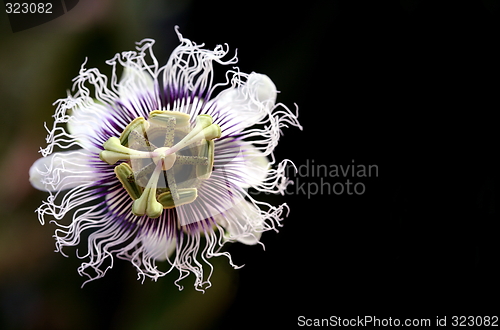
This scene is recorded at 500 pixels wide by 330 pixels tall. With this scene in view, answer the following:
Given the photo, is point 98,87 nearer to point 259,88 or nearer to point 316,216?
point 259,88

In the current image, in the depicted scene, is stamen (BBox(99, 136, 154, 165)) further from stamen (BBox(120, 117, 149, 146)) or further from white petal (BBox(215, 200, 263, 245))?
white petal (BBox(215, 200, 263, 245))

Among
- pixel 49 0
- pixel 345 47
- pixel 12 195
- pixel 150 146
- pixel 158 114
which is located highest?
pixel 49 0

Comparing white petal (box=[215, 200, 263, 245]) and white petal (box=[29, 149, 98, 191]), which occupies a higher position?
white petal (box=[29, 149, 98, 191])

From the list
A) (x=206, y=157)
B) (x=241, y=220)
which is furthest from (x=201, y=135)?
(x=241, y=220)

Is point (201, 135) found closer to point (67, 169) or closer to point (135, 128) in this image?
point (135, 128)

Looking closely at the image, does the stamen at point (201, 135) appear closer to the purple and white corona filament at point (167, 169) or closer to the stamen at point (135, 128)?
the purple and white corona filament at point (167, 169)

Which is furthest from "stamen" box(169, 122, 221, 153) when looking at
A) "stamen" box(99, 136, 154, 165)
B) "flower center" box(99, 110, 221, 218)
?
"stamen" box(99, 136, 154, 165)

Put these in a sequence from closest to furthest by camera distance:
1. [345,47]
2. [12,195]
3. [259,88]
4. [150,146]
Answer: [150,146] < [259,88] < [12,195] < [345,47]

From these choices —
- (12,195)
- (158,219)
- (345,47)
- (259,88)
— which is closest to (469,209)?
(345,47)
